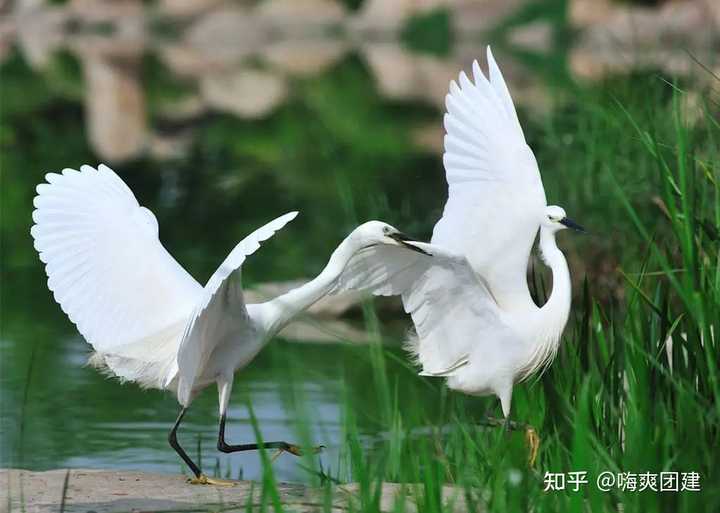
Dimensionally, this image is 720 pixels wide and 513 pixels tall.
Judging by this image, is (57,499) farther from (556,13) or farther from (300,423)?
(556,13)

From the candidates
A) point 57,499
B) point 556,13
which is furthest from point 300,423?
point 556,13

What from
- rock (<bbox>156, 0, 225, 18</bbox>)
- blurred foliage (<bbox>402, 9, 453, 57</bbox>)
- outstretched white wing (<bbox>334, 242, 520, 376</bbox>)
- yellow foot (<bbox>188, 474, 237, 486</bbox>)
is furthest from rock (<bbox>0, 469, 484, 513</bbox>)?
blurred foliage (<bbox>402, 9, 453, 57</bbox>)

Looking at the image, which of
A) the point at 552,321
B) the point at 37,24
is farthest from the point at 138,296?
the point at 37,24

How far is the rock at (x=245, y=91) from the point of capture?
70.0 ft

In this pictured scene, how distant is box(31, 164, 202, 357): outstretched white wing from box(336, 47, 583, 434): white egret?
569 millimetres

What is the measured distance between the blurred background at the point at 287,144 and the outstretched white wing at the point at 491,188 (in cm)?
34

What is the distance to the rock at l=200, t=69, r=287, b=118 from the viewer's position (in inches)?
840

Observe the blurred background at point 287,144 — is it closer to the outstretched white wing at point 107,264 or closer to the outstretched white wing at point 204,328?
the outstretched white wing at point 204,328

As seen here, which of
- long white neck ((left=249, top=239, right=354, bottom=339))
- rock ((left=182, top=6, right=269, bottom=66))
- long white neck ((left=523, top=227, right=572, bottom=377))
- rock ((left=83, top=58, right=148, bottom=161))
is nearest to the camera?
long white neck ((left=249, top=239, right=354, bottom=339))

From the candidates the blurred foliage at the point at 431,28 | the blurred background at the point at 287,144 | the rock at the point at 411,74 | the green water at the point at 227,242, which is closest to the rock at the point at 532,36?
the blurred background at the point at 287,144

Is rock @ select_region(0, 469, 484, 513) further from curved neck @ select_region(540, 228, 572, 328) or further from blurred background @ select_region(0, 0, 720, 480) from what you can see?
curved neck @ select_region(540, 228, 572, 328)

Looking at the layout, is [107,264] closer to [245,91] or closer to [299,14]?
[245,91]

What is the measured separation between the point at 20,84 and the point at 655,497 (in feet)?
Result: 69.4

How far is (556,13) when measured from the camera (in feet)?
115
